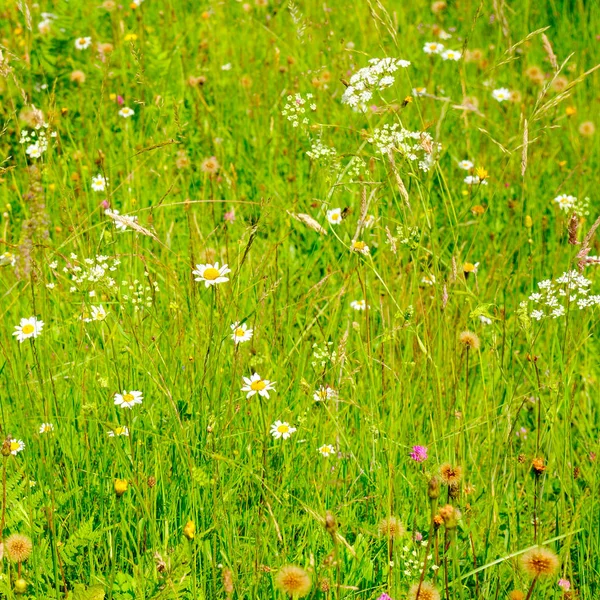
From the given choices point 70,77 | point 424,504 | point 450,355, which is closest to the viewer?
point 424,504

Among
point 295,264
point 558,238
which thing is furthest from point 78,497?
point 558,238

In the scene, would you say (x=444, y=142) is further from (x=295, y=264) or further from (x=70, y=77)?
(x=70, y=77)

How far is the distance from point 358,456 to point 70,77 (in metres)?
2.50

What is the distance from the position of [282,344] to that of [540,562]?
111cm

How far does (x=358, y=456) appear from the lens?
188cm

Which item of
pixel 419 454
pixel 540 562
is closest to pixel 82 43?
pixel 419 454

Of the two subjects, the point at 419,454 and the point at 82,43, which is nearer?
the point at 419,454

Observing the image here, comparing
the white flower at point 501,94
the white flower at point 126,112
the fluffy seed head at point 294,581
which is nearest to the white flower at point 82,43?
the white flower at point 126,112

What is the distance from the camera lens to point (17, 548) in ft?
4.38

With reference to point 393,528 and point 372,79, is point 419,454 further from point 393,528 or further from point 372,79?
point 372,79

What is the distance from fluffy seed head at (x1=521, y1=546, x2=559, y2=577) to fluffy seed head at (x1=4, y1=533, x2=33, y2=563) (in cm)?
84

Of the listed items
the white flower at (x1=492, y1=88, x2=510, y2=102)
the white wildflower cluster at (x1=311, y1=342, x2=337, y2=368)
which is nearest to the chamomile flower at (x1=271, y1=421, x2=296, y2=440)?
the white wildflower cluster at (x1=311, y1=342, x2=337, y2=368)

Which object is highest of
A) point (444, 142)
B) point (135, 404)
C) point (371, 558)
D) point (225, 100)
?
point (225, 100)

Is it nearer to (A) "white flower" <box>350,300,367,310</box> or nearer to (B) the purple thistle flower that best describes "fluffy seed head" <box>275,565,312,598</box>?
(B) the purple thistle flower
